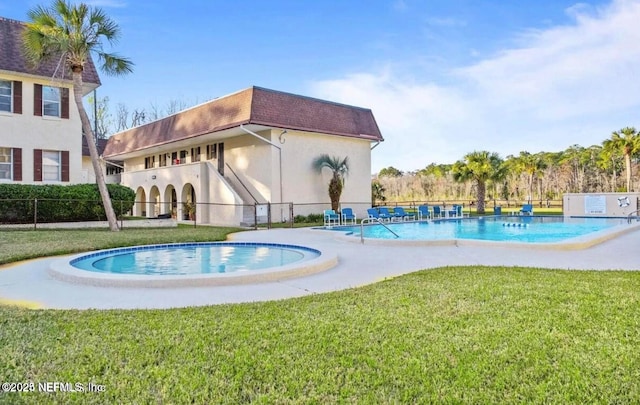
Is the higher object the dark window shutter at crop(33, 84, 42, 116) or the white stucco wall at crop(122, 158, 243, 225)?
the dark window shutter at crop(33, 84, 42, 116)

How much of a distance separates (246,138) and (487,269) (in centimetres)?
1633

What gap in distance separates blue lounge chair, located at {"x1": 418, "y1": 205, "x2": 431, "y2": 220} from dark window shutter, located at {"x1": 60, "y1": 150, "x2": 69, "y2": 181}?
17.3 metres

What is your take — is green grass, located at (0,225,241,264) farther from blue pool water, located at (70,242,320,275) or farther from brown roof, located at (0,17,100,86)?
brown roof, located at (0,17,100,86)

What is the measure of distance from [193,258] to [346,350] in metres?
7.40

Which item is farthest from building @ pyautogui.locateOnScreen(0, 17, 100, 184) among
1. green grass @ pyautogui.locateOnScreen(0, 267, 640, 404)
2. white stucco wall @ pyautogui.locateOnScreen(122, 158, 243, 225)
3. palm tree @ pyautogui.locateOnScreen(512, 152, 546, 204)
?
palm tree @ pyautogui.locateOnScreen(512, 152, 546, 204)

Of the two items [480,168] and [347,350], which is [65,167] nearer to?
[347,350]

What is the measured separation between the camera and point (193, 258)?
10.1 m

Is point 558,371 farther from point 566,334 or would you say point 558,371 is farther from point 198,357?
point 198,357

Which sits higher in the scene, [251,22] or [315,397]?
[251,22]

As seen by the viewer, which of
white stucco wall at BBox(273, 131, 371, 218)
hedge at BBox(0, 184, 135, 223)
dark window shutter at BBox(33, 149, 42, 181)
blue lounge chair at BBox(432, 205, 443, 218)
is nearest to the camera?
hedge at BBox(0, 184, 135, 223)

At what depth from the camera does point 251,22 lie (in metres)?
16.2

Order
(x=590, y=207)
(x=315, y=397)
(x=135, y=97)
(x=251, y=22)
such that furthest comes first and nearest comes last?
(x=135, y=97)
(x=590, y=207)
(x=251, y=22)
(x=315, y=397)

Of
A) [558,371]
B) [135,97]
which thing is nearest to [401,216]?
[558,371]

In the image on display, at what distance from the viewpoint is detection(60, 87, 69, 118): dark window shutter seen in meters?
18.6
